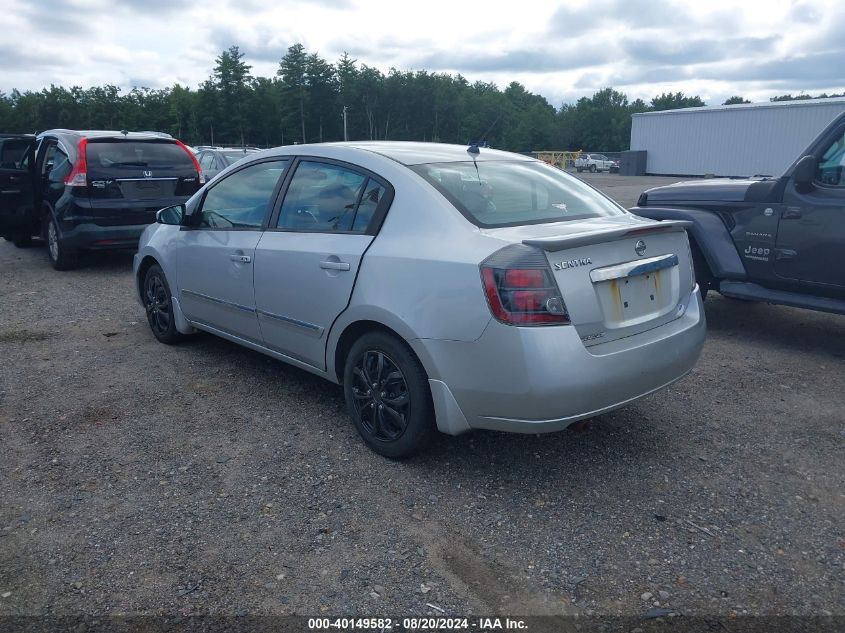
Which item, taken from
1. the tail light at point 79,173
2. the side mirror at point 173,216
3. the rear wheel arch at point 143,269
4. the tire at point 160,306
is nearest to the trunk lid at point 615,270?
the side mirror at point 173,216

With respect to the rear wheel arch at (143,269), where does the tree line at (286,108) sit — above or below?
above

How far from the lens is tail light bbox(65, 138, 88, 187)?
8906 millimetres

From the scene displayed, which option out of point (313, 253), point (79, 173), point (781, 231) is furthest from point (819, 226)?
point (79, 173)

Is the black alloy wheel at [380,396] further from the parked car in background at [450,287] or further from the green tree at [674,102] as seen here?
the green tree at [674,102]

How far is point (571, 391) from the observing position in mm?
3295

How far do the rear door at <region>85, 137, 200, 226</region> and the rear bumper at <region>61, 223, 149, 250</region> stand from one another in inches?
3.5

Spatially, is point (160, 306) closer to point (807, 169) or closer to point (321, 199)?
point (321, 199)

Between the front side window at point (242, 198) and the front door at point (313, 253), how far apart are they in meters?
0.24

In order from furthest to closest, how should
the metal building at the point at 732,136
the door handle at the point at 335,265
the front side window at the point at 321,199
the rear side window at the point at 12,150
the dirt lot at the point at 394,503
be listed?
the metal building at the point at 732,136 → the rear side window at the point at 12,150 → the front side window at the point at 321,199 → the door handle at the point at 335,265 → the dirt lot at the point at 394,503

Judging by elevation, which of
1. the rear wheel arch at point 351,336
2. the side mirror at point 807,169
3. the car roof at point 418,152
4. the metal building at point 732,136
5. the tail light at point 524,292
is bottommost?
the rear wheel arch at point 351,336

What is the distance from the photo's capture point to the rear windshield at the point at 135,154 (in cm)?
911

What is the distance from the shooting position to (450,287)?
3.42 metres

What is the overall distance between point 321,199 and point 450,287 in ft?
4.37

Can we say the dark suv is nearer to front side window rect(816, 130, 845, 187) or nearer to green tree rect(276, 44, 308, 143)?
front side window rect(816, 130, 845, 187)
